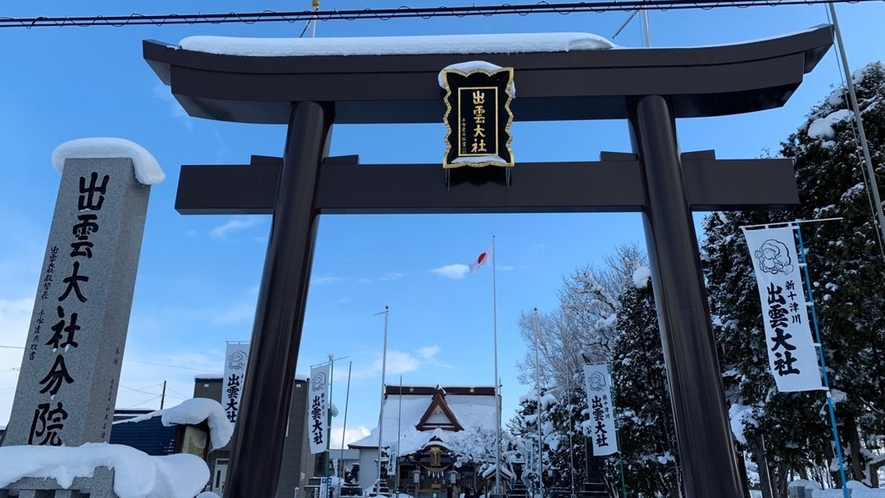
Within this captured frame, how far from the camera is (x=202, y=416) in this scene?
7793mm

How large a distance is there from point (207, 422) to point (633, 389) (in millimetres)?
13617

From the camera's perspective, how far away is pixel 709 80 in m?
7.57

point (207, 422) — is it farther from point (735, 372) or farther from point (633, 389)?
point (633, 389)

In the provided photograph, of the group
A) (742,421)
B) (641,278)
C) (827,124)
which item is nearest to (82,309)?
(742,421)

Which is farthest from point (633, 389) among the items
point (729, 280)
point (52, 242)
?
point (52, 242)

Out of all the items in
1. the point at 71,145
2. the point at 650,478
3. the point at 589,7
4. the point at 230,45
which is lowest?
the point at 650,478

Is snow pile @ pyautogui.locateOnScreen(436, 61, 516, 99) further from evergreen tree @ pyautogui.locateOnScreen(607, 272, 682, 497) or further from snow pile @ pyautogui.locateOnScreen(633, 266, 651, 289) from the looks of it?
evergreen tree @ pyautogui.locateOnScreen(607, 272, 682, 497)

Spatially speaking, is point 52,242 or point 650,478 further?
point 650,478

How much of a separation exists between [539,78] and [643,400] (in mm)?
13303

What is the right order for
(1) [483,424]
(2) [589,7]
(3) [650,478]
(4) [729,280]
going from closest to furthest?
1. (2) [589,7]
2. (4) [729,280]
3. (3) [650,478]
4. (1) [483,424]

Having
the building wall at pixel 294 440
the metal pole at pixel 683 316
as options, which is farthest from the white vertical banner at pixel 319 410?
the metal pole at pixel 683 316

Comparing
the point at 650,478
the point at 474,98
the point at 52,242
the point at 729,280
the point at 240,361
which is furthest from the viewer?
the point at 650,478

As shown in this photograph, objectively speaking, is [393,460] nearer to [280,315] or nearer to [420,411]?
[420,411]

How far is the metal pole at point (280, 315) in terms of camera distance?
6.32m
